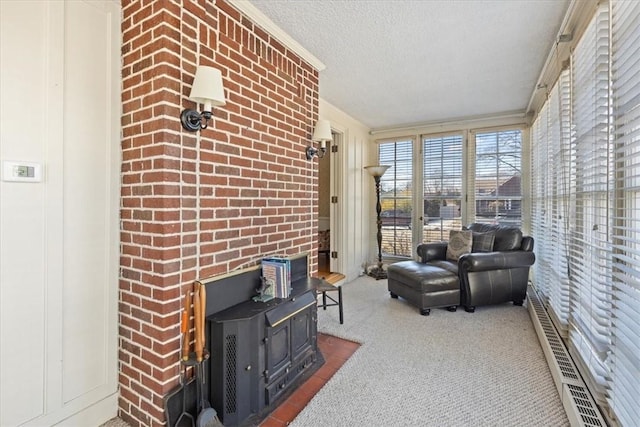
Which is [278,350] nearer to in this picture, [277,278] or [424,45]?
[277,278]

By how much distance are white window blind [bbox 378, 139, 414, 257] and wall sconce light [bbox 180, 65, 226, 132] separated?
3870 mm

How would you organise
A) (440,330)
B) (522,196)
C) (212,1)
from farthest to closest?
1. (522,196)
2. (440,330)
3. (212,1)

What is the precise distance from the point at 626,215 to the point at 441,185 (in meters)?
3.34

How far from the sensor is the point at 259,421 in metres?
1.65

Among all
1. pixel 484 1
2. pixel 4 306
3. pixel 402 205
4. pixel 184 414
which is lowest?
pixel 184 414

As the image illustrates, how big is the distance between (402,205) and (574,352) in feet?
10.4

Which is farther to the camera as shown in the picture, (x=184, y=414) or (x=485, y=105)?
(x=485, y=105)

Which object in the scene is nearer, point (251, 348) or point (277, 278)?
point (251, 348)

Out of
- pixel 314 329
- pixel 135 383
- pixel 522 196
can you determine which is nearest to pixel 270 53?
pixel 314 329

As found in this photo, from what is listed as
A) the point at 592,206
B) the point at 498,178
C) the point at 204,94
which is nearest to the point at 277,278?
the point at 204,94

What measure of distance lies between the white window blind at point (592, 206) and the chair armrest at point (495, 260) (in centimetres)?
100

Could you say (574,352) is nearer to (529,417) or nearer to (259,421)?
(529,417)

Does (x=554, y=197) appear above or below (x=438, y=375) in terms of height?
above

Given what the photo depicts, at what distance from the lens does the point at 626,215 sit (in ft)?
4.61
